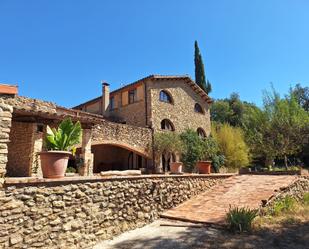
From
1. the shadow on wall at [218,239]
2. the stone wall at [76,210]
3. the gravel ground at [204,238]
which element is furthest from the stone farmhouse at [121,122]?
the shadow on wall at [218,239]

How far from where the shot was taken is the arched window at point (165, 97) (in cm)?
1991

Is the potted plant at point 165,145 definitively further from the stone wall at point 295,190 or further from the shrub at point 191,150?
the stone wall at point 295,190

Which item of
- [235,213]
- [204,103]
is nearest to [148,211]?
[235,213]

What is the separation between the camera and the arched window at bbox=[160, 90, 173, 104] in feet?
65.3

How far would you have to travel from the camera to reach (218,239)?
20.3 feet

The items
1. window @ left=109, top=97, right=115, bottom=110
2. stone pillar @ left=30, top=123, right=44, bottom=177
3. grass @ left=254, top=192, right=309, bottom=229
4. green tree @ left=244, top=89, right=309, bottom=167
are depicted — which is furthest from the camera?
window @ left=109, top=97, right=115, bottom=110

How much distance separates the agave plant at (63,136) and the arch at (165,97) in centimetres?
1372

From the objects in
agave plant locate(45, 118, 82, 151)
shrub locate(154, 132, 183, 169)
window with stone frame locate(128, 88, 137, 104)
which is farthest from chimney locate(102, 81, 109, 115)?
agave plant locate(45, 118, 82, 151)

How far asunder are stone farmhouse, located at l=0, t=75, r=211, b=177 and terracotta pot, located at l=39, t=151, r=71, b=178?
3.98 metres

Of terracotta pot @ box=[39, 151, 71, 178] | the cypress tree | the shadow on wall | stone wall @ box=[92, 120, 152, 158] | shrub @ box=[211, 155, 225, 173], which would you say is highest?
the cypress tree

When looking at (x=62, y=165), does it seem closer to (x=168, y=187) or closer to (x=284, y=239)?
(x=168, y=187)

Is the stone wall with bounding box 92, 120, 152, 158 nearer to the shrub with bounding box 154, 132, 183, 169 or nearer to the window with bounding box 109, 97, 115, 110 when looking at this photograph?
the shrub with bounding box 154, 132, 183, 169

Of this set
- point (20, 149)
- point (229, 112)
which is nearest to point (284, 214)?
point (20, 149)

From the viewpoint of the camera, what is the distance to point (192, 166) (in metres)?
18.6
